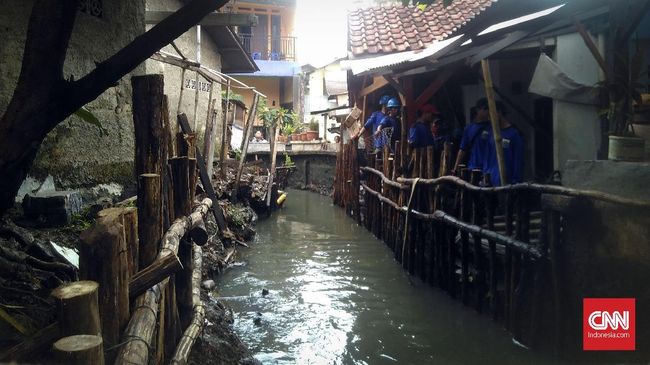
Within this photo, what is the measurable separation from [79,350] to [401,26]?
1287cm

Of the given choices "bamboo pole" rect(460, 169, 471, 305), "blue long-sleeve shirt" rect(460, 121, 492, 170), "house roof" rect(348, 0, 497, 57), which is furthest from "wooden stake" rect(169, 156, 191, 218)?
"house roof" rect(348, 0, 497, 57)

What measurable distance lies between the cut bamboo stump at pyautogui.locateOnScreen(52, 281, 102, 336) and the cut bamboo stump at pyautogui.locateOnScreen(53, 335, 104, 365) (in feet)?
0.28

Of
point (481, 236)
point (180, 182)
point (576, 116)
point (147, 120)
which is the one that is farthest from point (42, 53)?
point (576, 116)

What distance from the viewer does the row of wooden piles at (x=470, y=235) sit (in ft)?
14.8

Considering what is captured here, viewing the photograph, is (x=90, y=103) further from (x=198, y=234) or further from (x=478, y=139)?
(x=478, y=139)

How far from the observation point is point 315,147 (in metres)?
19.1

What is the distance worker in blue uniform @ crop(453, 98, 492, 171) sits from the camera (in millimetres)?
6762

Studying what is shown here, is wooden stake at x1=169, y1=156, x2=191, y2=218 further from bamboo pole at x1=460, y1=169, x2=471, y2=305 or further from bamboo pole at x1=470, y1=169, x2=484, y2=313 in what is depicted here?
bamboo pole at x1=460, y1=169, x2=471, y2=305

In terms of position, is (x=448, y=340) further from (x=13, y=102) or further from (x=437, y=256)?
(x=13, y=102)

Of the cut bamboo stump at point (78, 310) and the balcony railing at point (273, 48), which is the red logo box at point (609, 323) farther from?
the balcony railing at point (273, 48)

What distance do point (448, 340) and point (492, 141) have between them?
263 cm

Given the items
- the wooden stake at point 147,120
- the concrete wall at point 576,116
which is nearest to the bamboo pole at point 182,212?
the wooden stake at point 147,120

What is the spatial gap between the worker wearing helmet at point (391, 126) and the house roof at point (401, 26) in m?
2.16

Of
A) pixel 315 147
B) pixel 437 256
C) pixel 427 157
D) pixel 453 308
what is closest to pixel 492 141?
pixel 427 157
